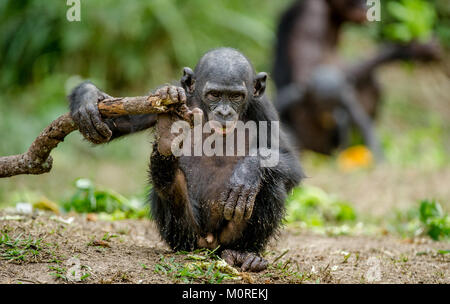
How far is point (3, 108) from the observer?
10.9 m

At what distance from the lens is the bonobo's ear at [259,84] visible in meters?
4.63

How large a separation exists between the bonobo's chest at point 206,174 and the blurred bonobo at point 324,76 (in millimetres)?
6313

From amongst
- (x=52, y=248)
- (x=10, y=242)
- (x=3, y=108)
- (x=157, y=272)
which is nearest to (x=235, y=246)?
(x=157, y=272)

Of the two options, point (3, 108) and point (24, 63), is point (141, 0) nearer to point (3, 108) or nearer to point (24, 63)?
point (24, 63)

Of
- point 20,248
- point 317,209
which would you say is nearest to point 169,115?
point 20,248

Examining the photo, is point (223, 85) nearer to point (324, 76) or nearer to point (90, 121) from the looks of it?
point (90, 121)

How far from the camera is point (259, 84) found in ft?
15.3

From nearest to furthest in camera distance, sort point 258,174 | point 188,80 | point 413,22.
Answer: point 258,174 → point 188,80 → point 413,22

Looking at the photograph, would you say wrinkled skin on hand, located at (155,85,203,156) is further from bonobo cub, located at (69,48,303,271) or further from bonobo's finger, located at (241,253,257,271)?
bonobo's finger, located at (241,253,257,271)

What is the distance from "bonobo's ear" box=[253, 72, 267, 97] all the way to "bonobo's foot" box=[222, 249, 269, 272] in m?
1.27

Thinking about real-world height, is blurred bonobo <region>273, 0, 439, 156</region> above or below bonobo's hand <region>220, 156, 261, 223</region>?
above

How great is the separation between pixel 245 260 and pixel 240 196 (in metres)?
0.43

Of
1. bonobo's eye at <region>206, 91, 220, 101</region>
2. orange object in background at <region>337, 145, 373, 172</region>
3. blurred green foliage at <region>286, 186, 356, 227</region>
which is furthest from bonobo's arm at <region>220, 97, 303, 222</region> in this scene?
orange object in background at <region>337, 145, 373, 172</region>

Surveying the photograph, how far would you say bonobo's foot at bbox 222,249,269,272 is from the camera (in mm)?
3885
